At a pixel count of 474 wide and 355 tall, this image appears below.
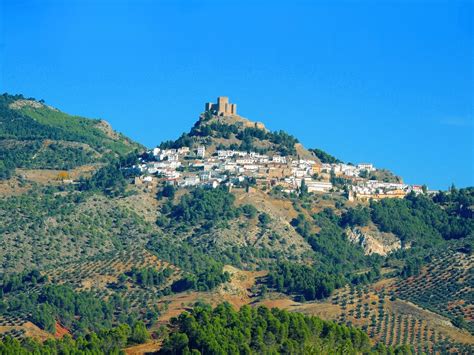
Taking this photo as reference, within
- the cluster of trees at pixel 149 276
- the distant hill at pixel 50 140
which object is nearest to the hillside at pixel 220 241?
the cluster of trees at pixel 149 276

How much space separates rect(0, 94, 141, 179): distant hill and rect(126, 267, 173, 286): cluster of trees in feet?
120

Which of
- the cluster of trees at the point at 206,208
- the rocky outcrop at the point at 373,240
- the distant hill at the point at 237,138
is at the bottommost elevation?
the rocky outcrop at the point at 373,240

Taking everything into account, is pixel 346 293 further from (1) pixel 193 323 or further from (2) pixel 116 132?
(2) pixel 116 132

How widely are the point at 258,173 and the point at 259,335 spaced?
61.4 metres

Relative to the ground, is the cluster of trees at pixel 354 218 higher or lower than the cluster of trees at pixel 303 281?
higher

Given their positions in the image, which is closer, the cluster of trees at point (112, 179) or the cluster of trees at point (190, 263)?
the cluster of trees at point (190, 263)

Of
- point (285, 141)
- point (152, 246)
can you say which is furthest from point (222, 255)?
point (285, 141)

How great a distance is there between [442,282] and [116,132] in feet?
282

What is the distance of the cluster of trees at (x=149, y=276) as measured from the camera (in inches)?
4806

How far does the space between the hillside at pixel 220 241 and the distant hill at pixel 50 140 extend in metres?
0.40

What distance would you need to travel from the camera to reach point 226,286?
11988 centimetres

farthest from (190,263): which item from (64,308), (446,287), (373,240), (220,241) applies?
(373,240)

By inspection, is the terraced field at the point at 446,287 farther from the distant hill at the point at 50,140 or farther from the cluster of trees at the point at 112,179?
the distant hill at the point at 50,140

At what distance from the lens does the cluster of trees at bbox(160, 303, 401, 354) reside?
9138 centimetres
